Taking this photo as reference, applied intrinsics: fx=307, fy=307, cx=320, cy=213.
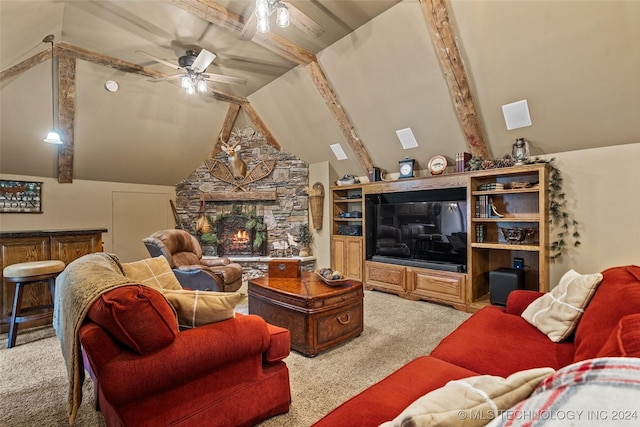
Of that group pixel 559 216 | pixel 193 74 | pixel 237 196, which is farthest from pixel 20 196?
pixel 559 216

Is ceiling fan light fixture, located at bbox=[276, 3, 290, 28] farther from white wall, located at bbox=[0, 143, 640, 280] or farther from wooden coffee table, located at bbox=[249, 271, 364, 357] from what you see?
white wall, located at bbox=[0, 143, 640, 280]

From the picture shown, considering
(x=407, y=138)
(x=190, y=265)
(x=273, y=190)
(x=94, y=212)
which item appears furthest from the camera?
(x=273, y=190)

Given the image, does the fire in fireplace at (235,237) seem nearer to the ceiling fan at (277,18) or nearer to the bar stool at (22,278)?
the bar stool at (22,278)

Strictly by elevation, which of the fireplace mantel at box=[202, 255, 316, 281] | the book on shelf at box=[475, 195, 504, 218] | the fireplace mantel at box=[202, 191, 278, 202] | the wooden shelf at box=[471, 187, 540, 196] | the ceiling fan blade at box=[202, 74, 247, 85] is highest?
the ceiling fan blade at box=[202, 74, 247, 85]

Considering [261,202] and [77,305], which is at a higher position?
[261,202]

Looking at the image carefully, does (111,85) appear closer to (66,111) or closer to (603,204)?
(66,111)

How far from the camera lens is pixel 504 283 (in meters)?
3.77

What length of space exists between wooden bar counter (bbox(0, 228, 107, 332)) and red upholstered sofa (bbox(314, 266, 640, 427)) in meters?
3.99

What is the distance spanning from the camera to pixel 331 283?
297cm

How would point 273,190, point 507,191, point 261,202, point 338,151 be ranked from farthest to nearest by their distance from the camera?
point 261,202 → point 273,190 → point 338,151 → point 507,191

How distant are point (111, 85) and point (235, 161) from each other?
2.25 metres

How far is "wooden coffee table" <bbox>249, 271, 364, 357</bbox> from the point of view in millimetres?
2678

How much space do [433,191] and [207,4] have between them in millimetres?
3684

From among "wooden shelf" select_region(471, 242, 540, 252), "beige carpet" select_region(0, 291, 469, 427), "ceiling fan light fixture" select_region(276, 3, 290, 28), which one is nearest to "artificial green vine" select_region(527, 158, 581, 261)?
"wooden shelf" select_region(471, 242, 540, 252)
